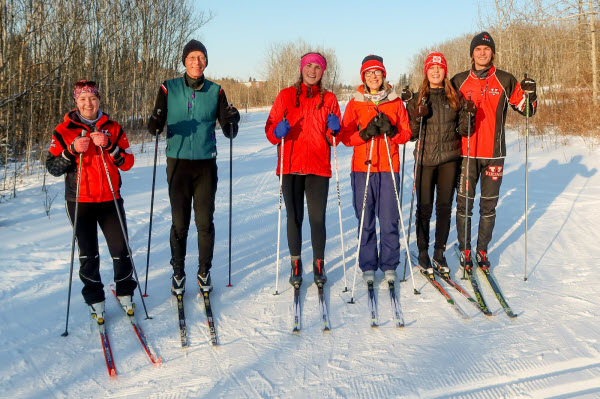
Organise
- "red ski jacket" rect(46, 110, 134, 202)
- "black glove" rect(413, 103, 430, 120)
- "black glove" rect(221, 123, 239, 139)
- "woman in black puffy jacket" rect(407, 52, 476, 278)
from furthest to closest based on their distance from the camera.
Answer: "woman in black puffy jacket" rect(407, 52, 476, 278), "black glove" rect(413, 103, 430, 120), "black glove" rect(221, 123, 239, 139), "red ski jacket" rect(46, 110, 134, 202)

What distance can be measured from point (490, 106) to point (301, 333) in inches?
116

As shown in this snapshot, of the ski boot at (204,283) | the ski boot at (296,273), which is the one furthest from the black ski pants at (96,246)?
the ski boot at (296,273)

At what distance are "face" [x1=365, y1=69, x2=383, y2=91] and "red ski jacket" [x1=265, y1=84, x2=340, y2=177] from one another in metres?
0.37

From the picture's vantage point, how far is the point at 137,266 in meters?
4.88

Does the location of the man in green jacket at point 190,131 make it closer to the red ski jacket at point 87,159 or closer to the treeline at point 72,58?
the red ski jacket at point 87,159

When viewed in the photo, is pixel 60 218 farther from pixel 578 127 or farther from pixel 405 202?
pixel 578 127

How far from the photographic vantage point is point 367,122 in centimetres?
427

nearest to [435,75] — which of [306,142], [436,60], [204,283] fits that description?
[436,60]

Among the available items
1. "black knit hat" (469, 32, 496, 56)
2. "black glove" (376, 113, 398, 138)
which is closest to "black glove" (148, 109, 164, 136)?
"black glove" (376, 113, 398, 138)

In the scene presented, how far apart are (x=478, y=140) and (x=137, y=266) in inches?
149

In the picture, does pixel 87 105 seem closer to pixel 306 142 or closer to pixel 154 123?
pixel 154 123

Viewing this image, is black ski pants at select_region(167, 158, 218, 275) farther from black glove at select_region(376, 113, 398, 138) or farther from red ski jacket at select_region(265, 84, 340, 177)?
black glove at select_region(376, 113, 398, 138)

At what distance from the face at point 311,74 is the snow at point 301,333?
6.26 feet

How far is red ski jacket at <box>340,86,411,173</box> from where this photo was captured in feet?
14.0
